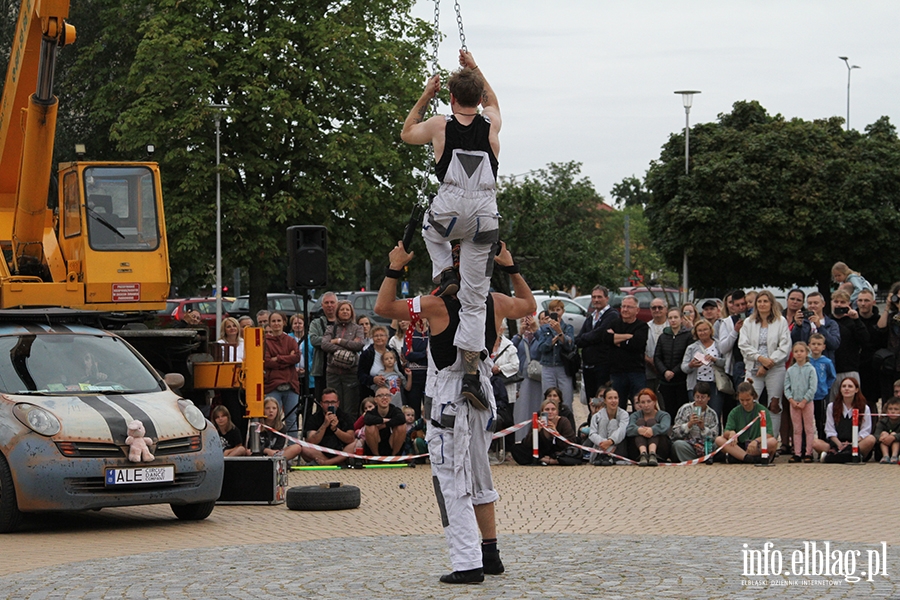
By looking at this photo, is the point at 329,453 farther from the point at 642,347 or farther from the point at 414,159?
the point at 414,159

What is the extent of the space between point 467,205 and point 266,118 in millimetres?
31730

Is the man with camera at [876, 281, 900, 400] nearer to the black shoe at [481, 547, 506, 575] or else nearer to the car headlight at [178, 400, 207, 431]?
the car headlight at [178, 400, 207, 431]

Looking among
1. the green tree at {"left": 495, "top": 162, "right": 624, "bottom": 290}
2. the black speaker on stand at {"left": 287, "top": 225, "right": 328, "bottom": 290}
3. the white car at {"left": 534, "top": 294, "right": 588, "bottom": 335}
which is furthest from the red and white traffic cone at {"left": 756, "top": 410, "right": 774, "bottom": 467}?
the green tree at {"left": 495, "top": 162, "right": 624, "bottom": 290}

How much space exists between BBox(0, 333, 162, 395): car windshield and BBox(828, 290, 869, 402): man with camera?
9.37 metres

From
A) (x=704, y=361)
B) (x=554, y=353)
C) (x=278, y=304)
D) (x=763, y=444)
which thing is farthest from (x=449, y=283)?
(x=278, y=304)

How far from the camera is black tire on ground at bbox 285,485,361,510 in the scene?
13812 millimetres

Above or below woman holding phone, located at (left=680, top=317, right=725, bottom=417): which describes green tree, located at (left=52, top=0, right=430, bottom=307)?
above

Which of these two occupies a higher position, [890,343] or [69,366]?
[890,343]

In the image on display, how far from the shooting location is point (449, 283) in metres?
8.67

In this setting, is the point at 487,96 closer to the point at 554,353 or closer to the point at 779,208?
the point at 554,353

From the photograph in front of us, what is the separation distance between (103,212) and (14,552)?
736cm

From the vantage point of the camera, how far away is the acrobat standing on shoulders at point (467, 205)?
8.52m

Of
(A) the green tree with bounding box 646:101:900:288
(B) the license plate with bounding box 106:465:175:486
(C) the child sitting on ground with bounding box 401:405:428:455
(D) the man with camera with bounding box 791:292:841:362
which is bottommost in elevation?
(C) the child sitting on ground with bounding box 401:405:428:455

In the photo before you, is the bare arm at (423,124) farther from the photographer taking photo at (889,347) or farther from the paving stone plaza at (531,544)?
the photographer taking photo at (889,347)
